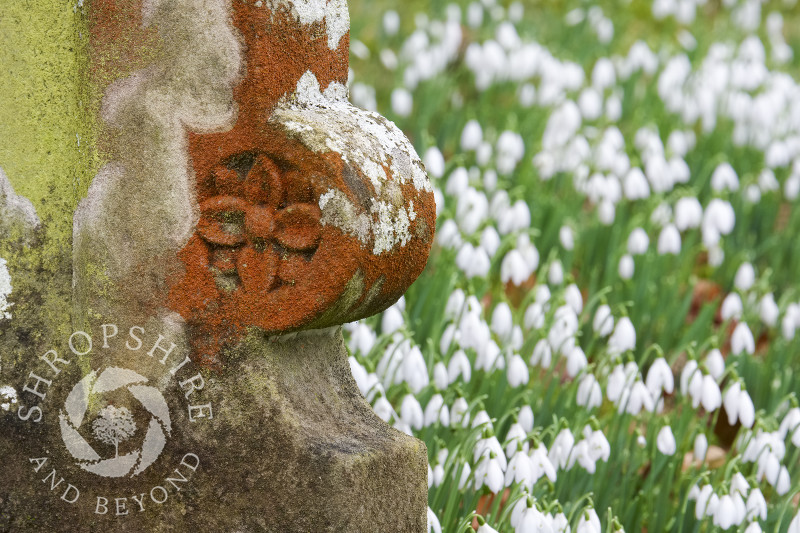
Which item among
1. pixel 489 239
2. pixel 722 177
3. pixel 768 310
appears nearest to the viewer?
pixel 489 239

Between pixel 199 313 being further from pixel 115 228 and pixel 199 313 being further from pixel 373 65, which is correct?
pixel 373 65

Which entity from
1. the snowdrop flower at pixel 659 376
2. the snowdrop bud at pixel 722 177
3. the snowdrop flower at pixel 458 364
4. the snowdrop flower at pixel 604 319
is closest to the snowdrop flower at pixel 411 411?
the snowdrop flower at pixel 458 364

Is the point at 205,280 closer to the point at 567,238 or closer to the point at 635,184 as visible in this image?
the point at 567,238

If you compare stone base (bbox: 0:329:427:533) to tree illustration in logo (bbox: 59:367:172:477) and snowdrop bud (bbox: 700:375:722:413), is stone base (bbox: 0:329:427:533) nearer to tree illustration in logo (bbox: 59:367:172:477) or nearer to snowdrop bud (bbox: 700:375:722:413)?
tree illustration in logo (bbox: 59:367:172:477)

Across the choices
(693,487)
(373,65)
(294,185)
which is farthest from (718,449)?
(373,65)

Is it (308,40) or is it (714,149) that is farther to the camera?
(714,149)

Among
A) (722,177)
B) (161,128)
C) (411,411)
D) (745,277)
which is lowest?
(411,411)

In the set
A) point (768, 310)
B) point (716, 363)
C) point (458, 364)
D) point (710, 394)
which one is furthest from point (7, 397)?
point (768, 310)
